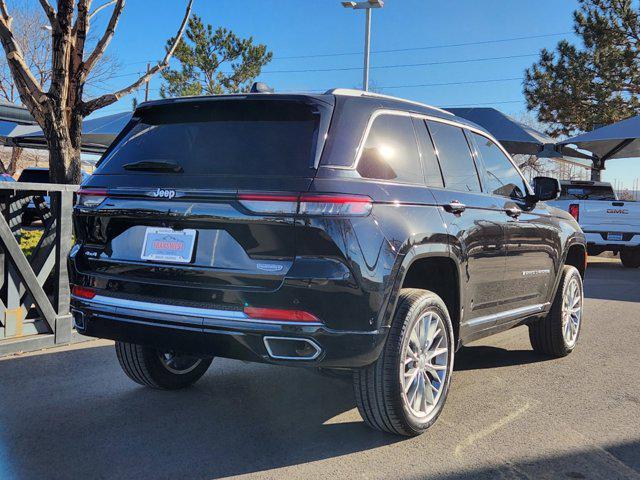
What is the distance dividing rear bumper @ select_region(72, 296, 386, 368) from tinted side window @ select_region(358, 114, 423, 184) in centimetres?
88

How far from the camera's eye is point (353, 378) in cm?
346

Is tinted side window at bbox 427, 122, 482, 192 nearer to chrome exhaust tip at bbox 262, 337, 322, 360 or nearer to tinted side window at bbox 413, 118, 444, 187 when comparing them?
tinted side window at bbox 413, 118, 444, 187

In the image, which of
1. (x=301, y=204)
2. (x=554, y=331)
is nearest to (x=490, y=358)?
(x=554, y=331)

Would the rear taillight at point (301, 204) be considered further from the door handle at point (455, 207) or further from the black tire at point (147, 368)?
the black tire at point (147, 368)

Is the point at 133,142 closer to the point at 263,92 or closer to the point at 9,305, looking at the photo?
the point at 263,92

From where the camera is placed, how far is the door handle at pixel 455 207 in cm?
387

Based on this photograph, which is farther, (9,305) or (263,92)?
(9,305)

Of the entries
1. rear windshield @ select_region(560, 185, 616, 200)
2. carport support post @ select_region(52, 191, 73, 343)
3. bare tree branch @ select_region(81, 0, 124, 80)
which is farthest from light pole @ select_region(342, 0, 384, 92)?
carport support post @ select_region(52, 191, 73, 343)

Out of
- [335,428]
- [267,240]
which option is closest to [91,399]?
[335,428]

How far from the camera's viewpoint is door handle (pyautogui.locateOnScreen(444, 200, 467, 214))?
387 cm

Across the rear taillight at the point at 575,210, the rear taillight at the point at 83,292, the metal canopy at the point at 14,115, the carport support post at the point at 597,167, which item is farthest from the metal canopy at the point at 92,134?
the carport support post at the point at 597,167

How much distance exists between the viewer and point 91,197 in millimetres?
3582

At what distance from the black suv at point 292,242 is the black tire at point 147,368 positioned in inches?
0.9

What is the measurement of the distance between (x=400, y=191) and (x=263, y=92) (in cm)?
97
